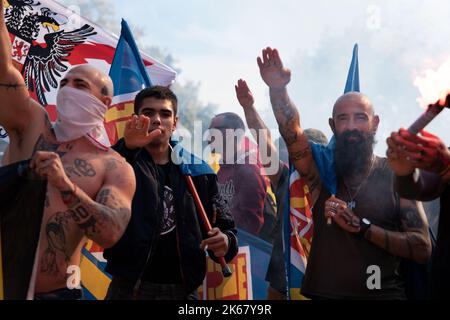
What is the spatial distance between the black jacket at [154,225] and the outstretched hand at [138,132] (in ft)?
0.52

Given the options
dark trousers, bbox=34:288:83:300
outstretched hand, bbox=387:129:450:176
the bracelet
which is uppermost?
outstretched hand, bbox=387:129:450:176

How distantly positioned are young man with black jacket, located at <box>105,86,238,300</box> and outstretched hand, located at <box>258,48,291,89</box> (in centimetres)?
75

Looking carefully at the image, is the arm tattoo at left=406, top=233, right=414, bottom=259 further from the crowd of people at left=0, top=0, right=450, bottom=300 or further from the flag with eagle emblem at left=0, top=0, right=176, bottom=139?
the flag with eagle emblem at left=0, top=0, right=176, bottom=139

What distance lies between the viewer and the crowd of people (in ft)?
13.3

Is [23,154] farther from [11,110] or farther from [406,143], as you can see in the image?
[406,143]

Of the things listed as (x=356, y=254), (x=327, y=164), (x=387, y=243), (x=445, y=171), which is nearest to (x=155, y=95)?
(x=327, y=164)

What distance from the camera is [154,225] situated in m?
4.65

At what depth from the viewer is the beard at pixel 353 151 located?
509cm

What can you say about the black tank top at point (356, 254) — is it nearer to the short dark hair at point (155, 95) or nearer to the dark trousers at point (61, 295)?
the short dark hair at point (155, 95)

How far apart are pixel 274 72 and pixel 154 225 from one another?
57.4 inches

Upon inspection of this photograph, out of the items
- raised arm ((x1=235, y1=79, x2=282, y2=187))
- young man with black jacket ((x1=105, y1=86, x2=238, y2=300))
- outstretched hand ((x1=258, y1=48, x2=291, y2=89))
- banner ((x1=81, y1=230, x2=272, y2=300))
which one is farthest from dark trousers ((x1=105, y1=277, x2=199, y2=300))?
outstretched hand ((x1=258, y1=48, x2=291, y2=89))

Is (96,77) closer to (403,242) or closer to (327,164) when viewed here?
(327,164)

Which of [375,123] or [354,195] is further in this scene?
[375,123]
